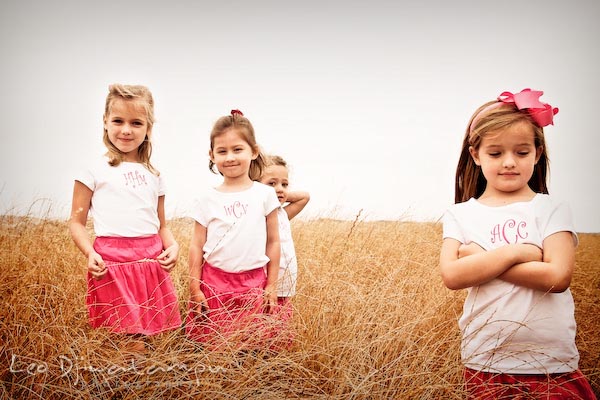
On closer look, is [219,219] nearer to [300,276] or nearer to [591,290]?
[300,276]

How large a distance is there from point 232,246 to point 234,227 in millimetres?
100

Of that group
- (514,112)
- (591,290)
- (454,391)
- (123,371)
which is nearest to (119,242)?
(123,371)

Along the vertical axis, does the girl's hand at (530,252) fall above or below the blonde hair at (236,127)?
below

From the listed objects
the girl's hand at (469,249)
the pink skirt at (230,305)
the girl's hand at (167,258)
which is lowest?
the pink skirt at (230,305)

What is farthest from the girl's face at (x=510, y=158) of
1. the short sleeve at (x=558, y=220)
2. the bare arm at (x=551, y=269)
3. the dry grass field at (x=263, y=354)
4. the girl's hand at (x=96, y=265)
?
the girl's hand at (x=96, y=265)

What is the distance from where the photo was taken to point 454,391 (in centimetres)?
194

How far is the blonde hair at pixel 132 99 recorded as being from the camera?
2305 mm

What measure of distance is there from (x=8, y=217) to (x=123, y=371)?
329 cm

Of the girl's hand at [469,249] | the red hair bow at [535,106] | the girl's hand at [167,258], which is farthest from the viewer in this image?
the girl's hand at [167,258]

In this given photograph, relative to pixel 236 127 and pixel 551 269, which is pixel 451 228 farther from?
pixel 236 127

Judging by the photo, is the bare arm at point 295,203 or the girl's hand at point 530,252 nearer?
the girl's hand at point 530,252

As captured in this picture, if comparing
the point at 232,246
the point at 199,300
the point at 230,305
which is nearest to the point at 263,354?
the point at 230,305

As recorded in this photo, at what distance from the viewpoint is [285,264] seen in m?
2.58

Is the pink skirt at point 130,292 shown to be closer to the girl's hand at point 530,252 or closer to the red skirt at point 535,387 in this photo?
the red skirt at point 535,387
